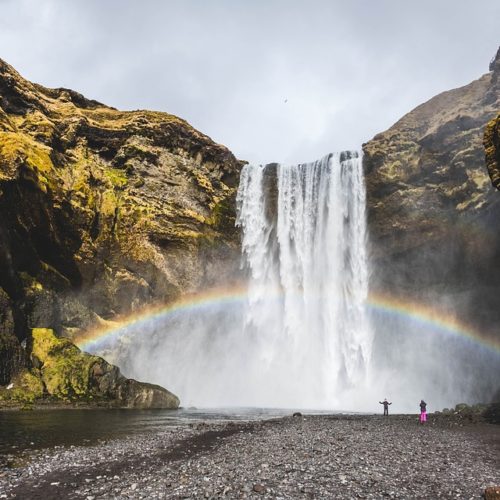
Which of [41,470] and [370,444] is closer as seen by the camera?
[41,470]

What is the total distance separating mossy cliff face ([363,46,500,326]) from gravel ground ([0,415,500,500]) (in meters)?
30.3

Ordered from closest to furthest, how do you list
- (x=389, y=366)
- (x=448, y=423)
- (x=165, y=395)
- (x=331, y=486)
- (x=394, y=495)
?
(x=394, y=495), (x=331, y=486), (x=448, y=423), (x=165, y=395), (x=389, y=366)

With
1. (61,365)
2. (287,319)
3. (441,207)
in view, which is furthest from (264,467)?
Result: (441,207)

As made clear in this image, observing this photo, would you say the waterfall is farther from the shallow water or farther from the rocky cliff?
the shallow water

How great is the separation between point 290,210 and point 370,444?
40782mm

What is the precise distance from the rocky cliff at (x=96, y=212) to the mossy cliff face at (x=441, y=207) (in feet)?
63.8

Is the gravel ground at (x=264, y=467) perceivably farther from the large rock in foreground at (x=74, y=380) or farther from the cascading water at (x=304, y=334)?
the cascading water at (x=304, y=334)

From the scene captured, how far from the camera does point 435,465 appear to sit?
1291cm

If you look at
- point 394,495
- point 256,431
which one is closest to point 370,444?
point 256,431

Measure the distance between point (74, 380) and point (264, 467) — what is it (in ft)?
91.0

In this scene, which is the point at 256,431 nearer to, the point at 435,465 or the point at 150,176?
the point at 435,465

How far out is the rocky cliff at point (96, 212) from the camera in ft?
124

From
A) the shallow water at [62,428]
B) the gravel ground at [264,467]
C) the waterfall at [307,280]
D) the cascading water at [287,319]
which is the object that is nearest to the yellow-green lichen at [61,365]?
the shallow water at [62,428]

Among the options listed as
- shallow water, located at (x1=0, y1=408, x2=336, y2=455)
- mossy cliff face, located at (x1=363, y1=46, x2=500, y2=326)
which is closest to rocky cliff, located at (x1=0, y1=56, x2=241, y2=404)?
shallow water, located at (x1=0, y1=408, x2=336, y2=455)
